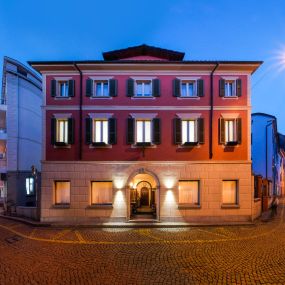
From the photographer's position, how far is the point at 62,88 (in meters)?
16.7

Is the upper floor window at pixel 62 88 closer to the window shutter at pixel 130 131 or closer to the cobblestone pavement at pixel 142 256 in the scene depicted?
the window shutter at pixel 130 131

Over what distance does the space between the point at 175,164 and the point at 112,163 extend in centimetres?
448

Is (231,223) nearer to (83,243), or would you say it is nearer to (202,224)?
(202,224)

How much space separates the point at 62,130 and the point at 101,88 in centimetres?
416

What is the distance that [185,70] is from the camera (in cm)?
1650

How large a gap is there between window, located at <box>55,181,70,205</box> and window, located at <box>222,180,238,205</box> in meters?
11.2

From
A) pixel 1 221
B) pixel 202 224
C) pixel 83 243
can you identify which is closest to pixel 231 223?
pixel 202 224

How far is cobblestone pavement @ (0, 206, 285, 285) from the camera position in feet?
25.9

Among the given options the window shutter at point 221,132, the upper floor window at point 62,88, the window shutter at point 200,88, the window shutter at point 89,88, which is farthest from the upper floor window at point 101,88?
the window shutter at point 221,132

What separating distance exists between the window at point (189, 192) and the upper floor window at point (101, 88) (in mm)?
8179

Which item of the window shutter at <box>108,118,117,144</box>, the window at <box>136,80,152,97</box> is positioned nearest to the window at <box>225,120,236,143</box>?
the window at <box>136,80,152,97</box>

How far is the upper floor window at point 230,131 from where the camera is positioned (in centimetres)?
1622

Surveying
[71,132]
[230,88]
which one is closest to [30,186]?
[71,132]

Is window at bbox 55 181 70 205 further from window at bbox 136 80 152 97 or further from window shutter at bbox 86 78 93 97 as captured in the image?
window at bbox 136 80 152 97
